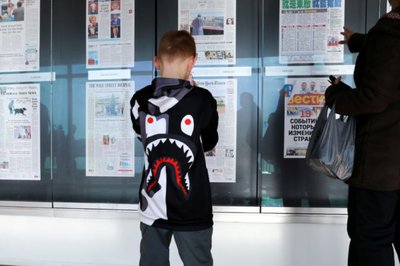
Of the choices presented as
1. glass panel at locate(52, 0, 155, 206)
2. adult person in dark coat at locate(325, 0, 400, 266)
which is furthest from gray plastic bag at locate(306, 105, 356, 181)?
glass panel at locate(52, 0, 155, 206)

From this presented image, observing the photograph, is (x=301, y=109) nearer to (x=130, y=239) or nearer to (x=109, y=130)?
(x=109, y=130)

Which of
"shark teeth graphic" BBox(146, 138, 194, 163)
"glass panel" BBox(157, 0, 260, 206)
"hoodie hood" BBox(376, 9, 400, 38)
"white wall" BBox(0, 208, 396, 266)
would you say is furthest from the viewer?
"glass panel" BBox(157, 0, 260, 206)

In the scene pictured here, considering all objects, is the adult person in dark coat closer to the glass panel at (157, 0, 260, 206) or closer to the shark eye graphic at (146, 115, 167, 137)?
the shark eye graphic at (146, 115, 167, 137)

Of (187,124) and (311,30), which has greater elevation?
(311,30)

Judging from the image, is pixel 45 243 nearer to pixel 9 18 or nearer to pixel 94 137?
pixel 94 137

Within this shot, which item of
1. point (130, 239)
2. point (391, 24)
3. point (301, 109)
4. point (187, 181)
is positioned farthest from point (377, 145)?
point (130, 239)

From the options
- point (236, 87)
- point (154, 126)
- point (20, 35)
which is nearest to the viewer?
point (154, 126)

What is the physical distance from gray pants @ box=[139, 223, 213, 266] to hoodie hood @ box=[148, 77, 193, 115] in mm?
563

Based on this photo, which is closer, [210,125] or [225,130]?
[210,125]

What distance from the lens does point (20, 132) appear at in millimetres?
3445

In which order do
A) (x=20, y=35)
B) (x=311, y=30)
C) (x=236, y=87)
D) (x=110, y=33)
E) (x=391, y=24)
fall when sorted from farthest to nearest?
(x=20, y=35), (x=110, y=33), (x=236, y=87), (x=311, y=30), (x=391, y=24)

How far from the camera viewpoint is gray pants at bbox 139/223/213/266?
Answer: 6.01 feet

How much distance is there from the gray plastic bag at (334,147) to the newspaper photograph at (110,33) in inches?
72.4

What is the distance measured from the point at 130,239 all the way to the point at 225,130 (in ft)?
3.79
